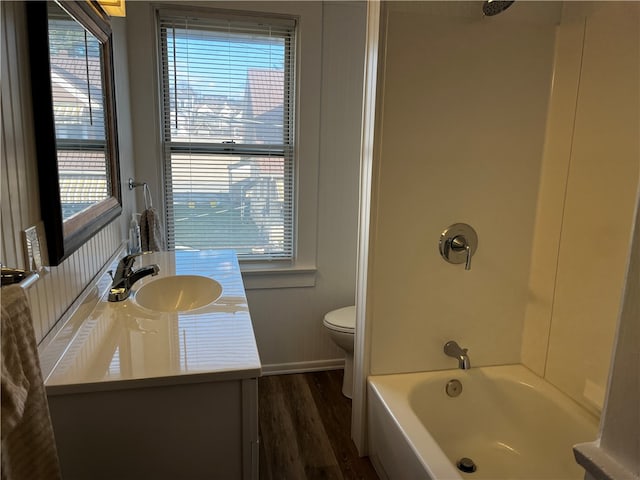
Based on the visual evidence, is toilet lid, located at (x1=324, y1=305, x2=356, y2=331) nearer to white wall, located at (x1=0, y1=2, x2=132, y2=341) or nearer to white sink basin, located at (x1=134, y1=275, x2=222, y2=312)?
white sink basin, located at (x1=134, y1=275, x2=222, y2=312)

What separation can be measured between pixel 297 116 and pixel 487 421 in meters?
1.87

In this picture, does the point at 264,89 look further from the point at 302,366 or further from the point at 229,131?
the point at 302,366

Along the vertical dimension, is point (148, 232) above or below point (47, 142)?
below

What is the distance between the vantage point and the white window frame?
7.61ft

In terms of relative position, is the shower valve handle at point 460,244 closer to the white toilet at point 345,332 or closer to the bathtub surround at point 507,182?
the bathtub surround at point 507,182

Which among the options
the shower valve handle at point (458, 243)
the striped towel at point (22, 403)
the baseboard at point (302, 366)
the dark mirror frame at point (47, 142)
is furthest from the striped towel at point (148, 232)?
the striped towel at point (22, 403)

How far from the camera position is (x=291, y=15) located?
A: 2.41 meters

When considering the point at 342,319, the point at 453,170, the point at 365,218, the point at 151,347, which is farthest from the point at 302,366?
the point at 151,347

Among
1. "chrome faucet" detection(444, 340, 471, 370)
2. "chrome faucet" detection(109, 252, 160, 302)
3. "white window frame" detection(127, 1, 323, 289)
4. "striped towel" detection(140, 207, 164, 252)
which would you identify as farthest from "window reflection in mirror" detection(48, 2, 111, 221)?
"chrome faucet" detection(444, 340, 471, 370)

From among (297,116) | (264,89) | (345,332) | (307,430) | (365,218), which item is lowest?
(307,430)

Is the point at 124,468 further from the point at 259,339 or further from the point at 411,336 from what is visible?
the point at 259,339

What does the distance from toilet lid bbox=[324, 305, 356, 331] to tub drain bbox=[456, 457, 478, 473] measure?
815 millimetres

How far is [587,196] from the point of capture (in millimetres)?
1614

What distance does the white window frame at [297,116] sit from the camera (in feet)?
7.61
